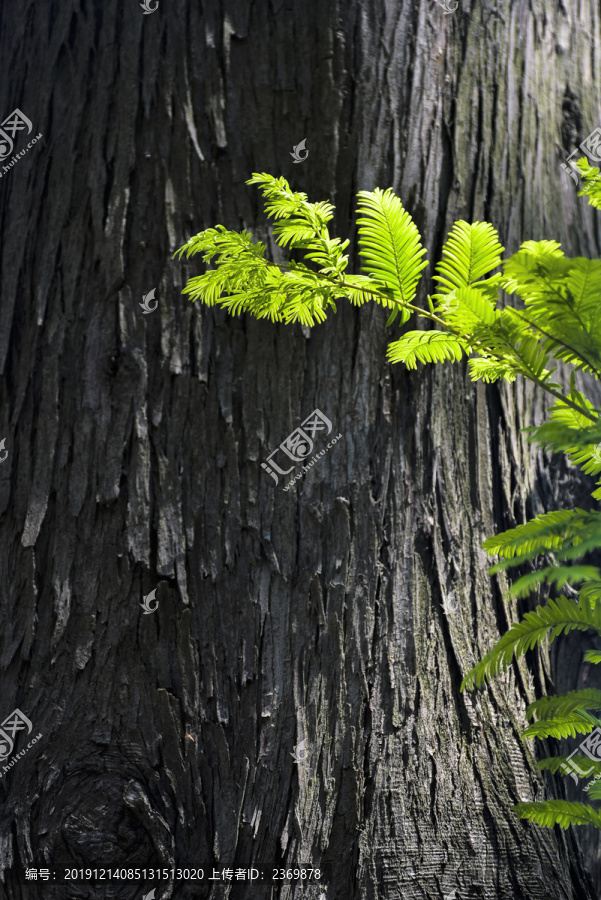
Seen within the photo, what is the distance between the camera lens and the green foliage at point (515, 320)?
981mm

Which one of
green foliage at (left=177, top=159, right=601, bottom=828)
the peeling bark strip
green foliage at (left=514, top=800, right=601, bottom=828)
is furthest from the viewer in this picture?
the peeling bark strip

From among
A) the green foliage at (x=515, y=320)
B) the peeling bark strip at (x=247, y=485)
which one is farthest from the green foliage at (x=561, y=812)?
the peeling bark strip at (x=247, y=485)

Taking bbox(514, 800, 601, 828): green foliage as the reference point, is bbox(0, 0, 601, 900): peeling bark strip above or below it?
above

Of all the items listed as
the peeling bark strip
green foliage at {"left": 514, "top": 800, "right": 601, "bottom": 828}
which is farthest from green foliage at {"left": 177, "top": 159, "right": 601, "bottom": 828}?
the peeling bark strip

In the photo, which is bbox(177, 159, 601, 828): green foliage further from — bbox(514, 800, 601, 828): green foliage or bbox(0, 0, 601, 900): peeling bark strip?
bbox(0, 0, 601, 900): peeling bark strip

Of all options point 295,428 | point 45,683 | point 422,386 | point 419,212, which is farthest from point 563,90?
point 45,683

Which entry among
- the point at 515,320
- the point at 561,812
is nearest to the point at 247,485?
the point at 515,320

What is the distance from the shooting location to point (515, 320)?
1.13m

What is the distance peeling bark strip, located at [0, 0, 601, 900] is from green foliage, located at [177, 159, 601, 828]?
40 centimetres

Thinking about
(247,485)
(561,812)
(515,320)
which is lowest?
(561,812)

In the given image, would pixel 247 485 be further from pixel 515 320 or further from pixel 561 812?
pixel 561 812

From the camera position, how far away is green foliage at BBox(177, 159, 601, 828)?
98cm

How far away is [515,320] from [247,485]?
32.6 inches

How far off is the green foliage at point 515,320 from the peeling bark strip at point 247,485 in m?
0.40
